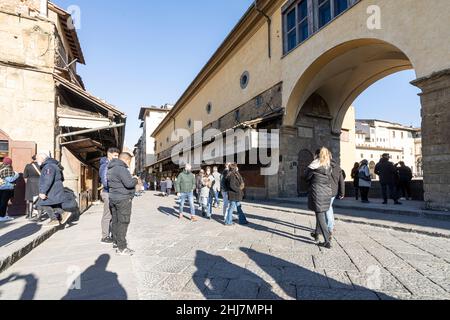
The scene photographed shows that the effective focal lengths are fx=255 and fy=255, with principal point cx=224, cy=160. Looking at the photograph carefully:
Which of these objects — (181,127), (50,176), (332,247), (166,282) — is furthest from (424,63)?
(181,127)

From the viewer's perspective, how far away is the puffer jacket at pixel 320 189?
13.9 feet

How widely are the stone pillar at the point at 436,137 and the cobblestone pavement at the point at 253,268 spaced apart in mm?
2378

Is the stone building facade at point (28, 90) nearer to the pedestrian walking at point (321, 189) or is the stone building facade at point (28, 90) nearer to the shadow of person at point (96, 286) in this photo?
the shadow of person at point (96, 286)

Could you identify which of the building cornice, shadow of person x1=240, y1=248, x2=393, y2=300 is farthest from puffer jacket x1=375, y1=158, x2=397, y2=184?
the building cornice

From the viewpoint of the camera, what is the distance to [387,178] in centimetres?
864

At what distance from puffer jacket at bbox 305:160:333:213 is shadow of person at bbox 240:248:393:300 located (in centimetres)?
125

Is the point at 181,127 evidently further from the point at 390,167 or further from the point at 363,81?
the point at 390,167

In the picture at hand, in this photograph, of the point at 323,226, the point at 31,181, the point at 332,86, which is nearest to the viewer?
the point at 323,226

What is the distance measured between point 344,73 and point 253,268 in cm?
1227

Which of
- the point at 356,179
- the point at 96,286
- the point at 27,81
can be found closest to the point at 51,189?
the point at 96,286

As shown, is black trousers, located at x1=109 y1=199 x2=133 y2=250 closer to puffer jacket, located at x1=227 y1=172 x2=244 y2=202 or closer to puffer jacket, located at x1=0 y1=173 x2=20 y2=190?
puffer jacket, located at x1=227 y1=172 x2=244 y2=202

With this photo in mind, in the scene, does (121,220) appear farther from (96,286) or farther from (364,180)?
(364,180)

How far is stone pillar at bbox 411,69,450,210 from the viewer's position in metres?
6.35

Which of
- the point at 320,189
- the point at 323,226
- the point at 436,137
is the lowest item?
the point at 323,226
